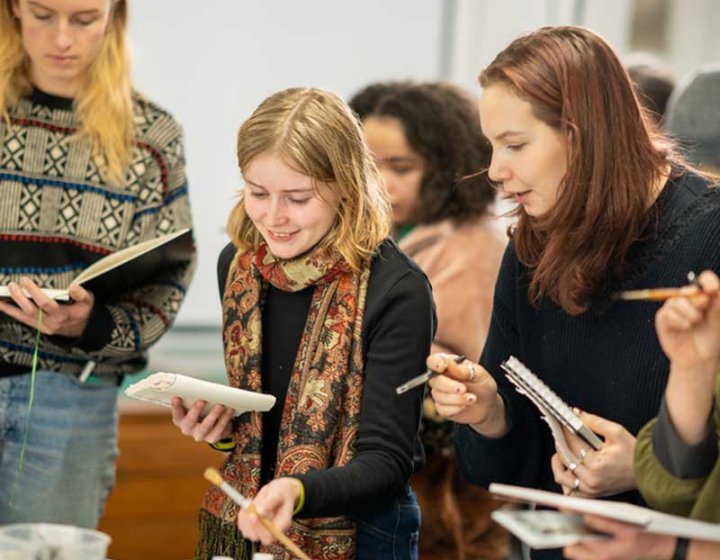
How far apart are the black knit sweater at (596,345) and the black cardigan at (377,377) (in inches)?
5.9

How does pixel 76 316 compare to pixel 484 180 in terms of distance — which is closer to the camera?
pixel 76 316

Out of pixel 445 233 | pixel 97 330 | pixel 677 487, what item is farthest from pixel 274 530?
pixel 445 233

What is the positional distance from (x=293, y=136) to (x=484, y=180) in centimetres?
132

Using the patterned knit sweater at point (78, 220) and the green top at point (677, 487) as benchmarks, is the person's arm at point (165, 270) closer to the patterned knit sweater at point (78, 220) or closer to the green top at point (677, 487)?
the patterned knit sweater at point (78, 220)

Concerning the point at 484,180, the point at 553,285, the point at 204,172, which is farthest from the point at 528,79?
the point at 204,172

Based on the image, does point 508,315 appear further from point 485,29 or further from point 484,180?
point 485,29

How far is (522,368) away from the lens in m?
1.90

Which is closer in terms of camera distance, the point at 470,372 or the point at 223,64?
the point at 470,372

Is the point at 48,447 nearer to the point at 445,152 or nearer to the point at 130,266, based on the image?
the point at 130,266

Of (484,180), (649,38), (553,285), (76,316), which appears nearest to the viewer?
(553,285)

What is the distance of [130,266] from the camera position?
241cm

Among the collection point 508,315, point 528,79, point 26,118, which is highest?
point 528,79

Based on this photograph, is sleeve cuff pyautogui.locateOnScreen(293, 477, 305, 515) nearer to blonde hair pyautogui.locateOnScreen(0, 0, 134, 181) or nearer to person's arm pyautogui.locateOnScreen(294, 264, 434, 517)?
person's arm pyautogui.locateOnScreen(294, 264, 434, 517)

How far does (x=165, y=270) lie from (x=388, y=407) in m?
0.80
